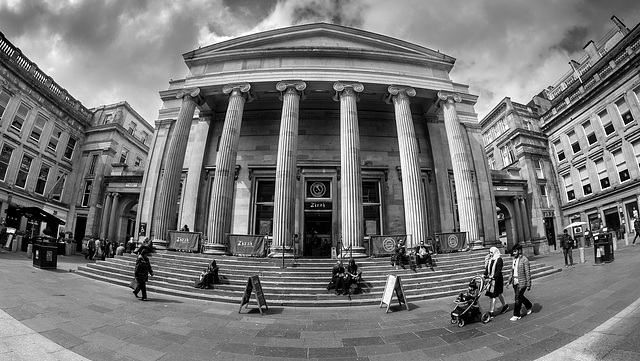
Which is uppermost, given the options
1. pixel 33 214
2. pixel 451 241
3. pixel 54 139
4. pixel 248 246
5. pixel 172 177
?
pixel 54 139

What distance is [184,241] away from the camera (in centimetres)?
1484

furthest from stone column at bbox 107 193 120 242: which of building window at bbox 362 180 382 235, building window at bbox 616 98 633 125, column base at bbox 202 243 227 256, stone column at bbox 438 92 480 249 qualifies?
building window at bbox 616 98 633 125

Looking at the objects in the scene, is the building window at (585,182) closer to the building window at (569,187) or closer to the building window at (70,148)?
the building window at (569,187)

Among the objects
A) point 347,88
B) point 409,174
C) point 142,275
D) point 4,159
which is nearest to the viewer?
point 142,275

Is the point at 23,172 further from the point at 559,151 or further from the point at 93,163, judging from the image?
the point at 559,151

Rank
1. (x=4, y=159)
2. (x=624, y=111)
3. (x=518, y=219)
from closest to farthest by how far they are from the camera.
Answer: (x=4, y=159) < (x=624, y=111) < (x=518, y=219)

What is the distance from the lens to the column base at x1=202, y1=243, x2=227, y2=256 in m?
14.4

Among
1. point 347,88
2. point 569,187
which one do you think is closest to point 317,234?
point 347,88

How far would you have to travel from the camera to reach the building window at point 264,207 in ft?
65.9

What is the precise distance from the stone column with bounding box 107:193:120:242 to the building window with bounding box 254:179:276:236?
1569 centimetres

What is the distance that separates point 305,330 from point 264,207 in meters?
14.8

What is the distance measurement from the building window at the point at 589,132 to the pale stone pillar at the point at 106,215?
48.7 m

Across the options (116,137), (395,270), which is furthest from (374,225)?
(116,137)

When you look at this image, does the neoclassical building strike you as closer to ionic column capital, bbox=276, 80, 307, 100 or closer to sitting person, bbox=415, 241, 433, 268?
ionic column capital, bbox=276, 80, 307, 100
